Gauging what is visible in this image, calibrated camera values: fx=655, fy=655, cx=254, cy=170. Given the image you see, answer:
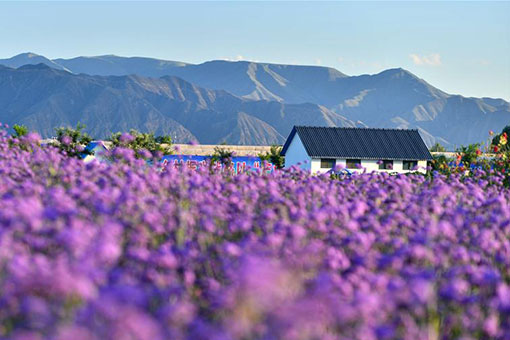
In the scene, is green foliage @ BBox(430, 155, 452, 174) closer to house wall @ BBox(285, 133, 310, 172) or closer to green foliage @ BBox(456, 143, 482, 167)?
green foliage @ BBox(456, 143, 482, 167)

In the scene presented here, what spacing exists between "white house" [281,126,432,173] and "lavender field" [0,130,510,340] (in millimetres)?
44840

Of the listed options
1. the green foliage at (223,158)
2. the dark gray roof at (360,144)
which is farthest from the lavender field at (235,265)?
the dark gray roof at (360,144)

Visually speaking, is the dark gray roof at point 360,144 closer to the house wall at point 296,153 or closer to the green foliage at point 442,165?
the house wall at point 296,153

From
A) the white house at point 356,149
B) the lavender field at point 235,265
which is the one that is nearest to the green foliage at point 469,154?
the white house at point 356,149

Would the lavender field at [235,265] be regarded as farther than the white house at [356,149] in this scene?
No

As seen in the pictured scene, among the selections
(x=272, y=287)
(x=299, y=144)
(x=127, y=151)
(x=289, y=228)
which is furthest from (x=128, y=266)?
(x=299, y=144)

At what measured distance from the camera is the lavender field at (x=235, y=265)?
2.94m

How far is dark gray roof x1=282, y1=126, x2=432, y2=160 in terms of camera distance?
5273 centimetres

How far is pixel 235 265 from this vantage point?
4.39 meters

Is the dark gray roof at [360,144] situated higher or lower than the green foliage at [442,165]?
higher

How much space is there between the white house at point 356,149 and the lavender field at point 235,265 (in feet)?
147

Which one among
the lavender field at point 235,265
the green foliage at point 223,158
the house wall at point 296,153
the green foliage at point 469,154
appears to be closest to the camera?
the lavender field at point 235,265

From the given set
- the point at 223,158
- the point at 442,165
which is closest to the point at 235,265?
the point at 223,158

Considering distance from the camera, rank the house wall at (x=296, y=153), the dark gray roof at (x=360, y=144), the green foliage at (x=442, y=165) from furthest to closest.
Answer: the dark gray roof at (x=360, y=144), the house wall at (x=296, y=153), the green foliage at (x=442, y=165)
